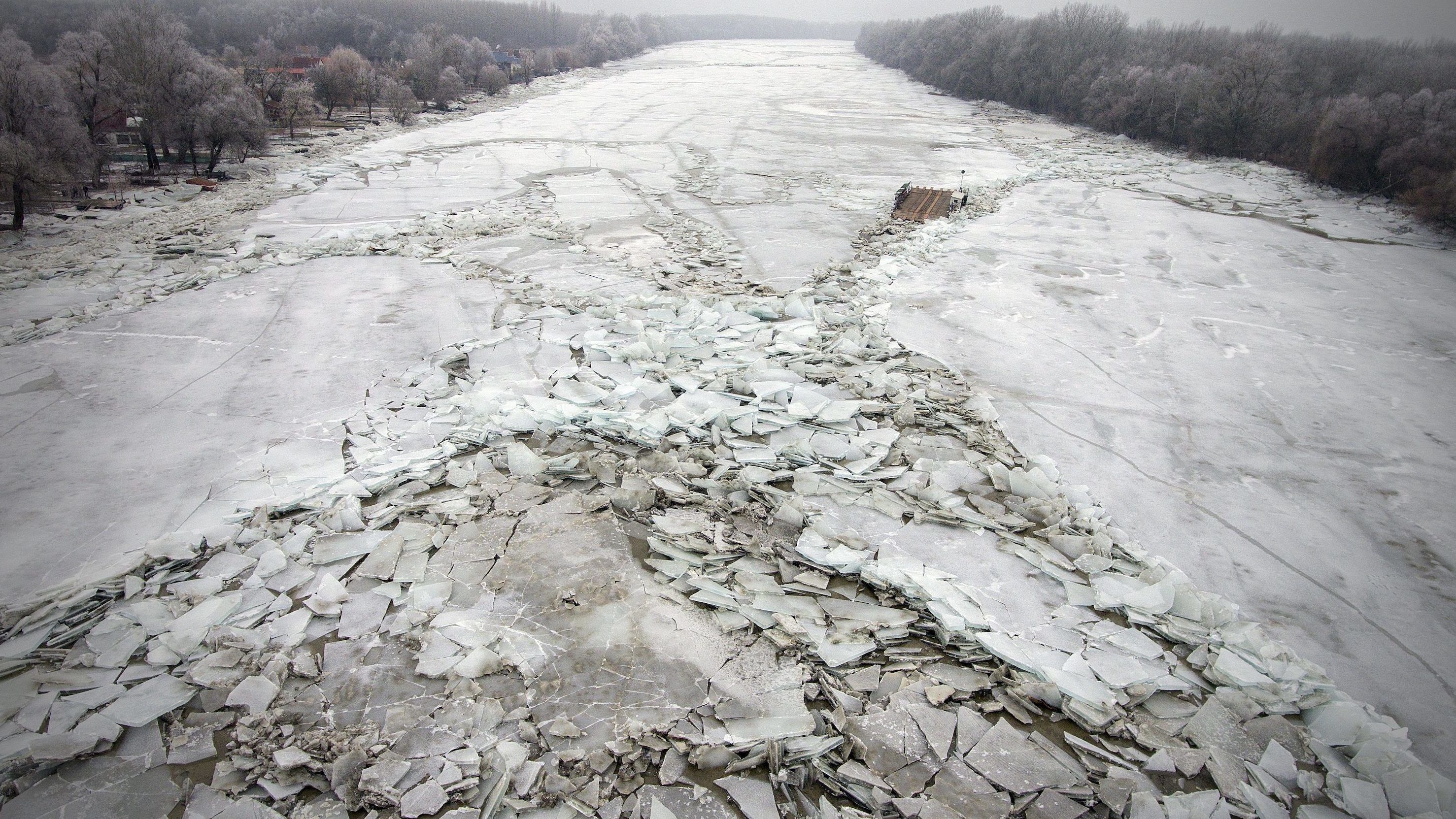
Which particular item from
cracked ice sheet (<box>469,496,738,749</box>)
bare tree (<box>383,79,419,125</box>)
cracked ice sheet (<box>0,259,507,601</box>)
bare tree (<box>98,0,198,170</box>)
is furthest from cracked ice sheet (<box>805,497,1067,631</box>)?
bare tree (<box>383,79,419,125</box>)

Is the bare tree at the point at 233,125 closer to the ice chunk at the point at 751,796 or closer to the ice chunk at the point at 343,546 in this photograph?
the ice chunk at the point at 343,546

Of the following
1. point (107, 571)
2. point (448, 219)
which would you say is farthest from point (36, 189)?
point (107, 571)

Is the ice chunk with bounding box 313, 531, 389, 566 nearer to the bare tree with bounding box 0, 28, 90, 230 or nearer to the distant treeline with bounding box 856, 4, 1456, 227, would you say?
the bare tree with bounding box 0, 28, 90, 230

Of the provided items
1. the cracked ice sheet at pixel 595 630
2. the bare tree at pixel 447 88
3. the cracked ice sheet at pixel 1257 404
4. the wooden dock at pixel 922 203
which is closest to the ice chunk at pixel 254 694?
the cracked ice sheet at pixel 595 630

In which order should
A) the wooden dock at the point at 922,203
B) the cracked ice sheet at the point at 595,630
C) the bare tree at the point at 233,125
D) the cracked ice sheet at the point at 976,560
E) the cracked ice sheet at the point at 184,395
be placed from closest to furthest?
the cracked ice sheet at the point at 595,630 < the cracked ice sheet at the point at 976,560 < the cracked ice sheet at the point at 184,395 < the wooden dock at the point at 922,203 < the bare tree at the point at 233,125

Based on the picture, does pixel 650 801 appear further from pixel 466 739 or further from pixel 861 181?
pixel 861 181

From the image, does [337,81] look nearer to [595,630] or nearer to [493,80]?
[493,80]
